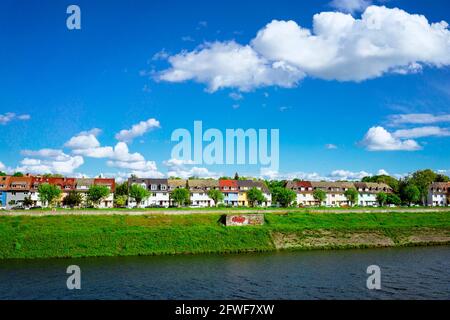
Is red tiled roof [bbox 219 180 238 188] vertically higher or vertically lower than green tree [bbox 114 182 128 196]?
higher

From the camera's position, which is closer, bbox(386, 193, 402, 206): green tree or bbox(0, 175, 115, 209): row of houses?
bbox(0, 175, 115, 209): row of houses

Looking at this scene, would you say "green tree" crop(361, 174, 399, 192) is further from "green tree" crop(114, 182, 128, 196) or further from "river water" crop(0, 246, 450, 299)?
"river water" crop(0, 246, 450, 299)

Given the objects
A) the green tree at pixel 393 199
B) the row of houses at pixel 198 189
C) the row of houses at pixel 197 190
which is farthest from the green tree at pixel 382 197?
the row of houses at pixel 197 190

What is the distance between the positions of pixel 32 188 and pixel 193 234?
205 feet

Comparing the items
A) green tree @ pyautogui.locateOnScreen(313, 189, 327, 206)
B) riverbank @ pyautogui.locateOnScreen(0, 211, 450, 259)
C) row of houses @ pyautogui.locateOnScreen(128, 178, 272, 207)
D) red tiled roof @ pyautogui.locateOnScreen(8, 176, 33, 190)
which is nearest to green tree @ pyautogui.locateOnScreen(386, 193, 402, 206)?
green tree @ pyautogui.locateOnScreen(313, 189, 327, 206)

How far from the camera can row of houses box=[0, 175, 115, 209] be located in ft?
344

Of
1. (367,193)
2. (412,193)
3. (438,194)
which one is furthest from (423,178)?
(412,193)

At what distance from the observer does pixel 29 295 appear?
3600 cm

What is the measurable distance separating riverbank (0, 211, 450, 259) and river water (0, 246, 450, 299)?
12.0ft

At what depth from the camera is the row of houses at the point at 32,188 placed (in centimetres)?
10488

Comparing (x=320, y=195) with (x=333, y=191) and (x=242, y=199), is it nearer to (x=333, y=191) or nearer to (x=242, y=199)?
(x=333, y=191)

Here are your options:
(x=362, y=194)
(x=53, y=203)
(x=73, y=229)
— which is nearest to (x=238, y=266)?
(x=73, y=229)

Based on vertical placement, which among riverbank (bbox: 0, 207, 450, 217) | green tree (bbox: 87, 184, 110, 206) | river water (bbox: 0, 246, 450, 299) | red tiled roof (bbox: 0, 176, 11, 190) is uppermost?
red tiled roof (bbox: 0, 176, 11, 190)

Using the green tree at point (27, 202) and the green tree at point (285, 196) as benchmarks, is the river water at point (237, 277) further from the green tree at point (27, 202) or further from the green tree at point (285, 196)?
the green tree at point (27, 202)
